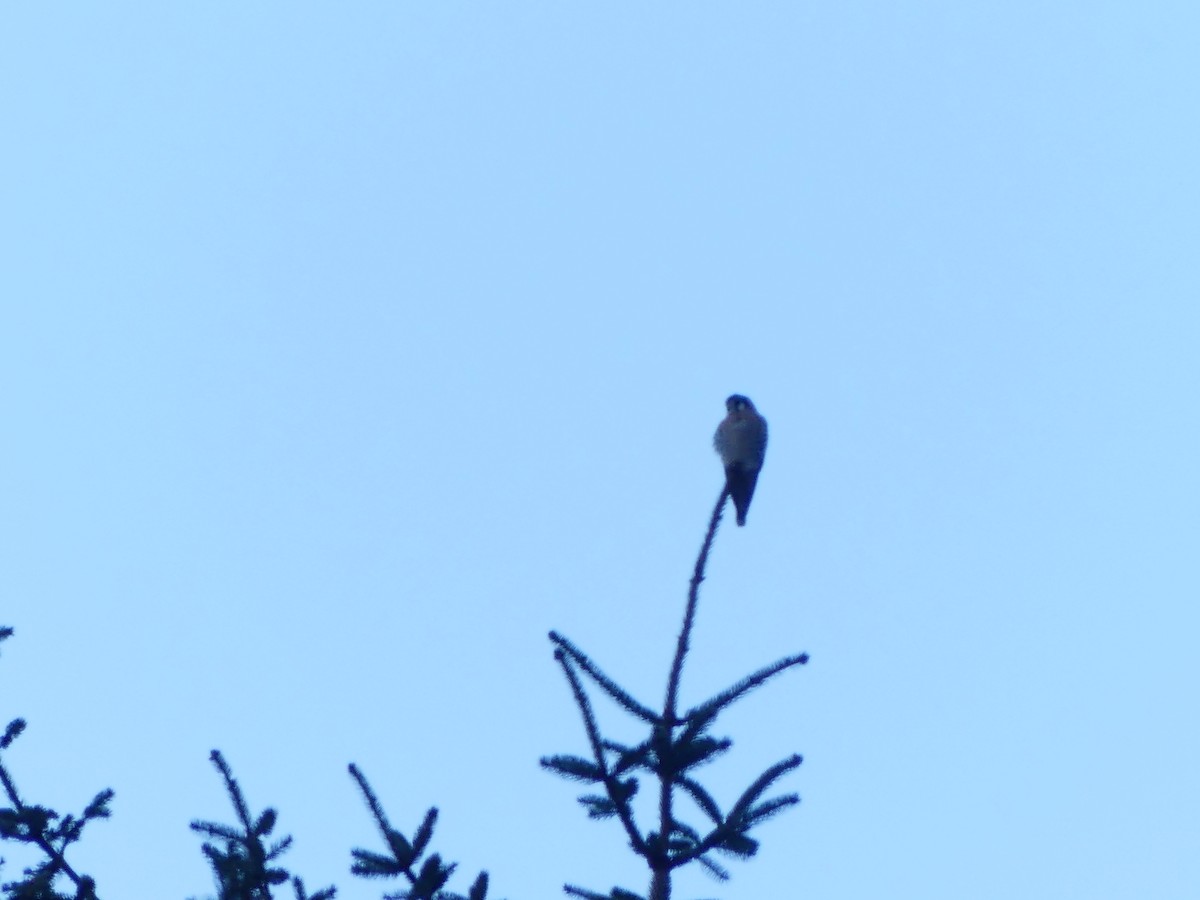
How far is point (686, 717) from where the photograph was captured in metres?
3.63

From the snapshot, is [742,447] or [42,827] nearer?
[42,827]

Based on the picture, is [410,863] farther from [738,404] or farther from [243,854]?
[738,404]

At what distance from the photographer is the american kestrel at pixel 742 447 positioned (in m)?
8.87

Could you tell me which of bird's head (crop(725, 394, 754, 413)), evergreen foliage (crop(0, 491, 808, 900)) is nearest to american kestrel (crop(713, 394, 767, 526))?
bird's head (crop(725, 394, 754, 413))

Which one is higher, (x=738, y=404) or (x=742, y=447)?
(x=738, y=404)

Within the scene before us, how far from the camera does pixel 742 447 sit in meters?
8.85

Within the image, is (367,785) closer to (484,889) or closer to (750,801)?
(484,889)

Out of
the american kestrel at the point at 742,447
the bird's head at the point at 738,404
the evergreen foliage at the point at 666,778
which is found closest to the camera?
the evergreen foliage at the point at 666,778

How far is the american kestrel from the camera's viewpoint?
29.1ft

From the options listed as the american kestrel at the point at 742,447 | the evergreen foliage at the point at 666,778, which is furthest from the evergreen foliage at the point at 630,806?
the american kestrel at the point at 742,447

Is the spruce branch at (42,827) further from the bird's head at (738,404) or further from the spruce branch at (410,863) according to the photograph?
the bird's head at (738,404)

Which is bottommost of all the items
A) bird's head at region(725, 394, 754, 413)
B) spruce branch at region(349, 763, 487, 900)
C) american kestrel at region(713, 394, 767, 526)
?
spruce branch at region(349, 763, 487, 900)

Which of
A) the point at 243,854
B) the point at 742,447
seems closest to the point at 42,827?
the point at 243,854

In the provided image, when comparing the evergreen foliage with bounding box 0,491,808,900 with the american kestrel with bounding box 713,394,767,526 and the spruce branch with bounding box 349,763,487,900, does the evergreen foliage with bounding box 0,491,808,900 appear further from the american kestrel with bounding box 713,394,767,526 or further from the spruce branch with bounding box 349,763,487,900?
the american kestrel with bounding box 713,394,767,526
